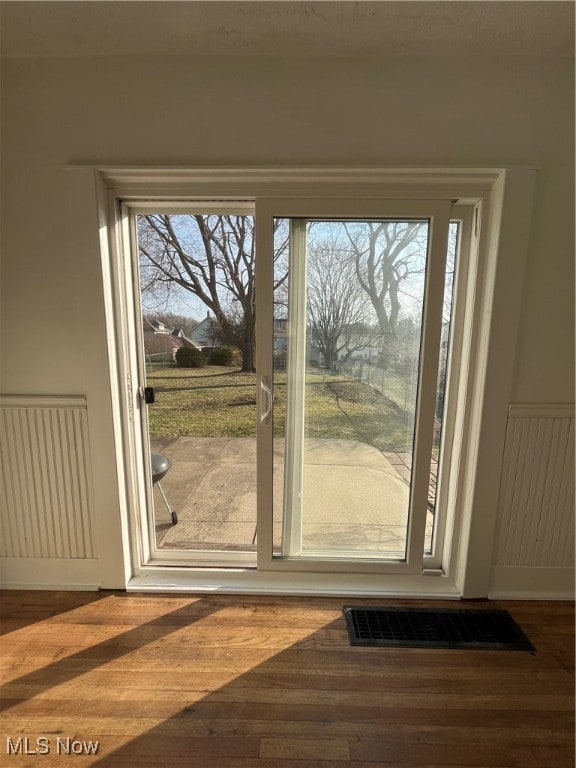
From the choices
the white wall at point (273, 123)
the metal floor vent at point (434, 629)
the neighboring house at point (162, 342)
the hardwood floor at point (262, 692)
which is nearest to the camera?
the hardwood floor at point (262, 692)

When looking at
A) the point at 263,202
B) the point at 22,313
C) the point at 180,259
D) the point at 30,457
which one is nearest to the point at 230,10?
the point at 263,202

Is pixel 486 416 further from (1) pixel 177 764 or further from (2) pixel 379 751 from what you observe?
(1) pixel 177 764

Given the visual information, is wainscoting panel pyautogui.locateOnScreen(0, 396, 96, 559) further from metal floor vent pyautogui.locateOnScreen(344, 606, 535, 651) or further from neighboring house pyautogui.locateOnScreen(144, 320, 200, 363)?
metal floor vent pyautogui.locateOnScreen(344, 606, 535, 651)

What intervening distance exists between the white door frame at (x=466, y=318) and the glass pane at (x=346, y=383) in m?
0.16

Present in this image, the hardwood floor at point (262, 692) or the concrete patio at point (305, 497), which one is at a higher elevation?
the concrete patio at point (305, 497)

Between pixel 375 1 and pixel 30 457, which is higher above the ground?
pixel 375 1

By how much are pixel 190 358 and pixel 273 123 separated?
45.6 inches

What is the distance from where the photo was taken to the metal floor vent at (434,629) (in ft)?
5.35

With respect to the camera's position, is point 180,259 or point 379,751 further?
point 180,259

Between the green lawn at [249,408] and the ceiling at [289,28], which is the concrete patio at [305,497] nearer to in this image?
the green lawn at [249,408]

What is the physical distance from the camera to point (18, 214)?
5.37ft

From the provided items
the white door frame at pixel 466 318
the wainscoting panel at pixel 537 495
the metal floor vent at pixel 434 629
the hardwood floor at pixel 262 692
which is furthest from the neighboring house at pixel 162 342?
the wainscoting panel at pixel 537 495

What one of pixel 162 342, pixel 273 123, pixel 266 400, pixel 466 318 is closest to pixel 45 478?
pixel 162 342

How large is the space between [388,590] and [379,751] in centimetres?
74
